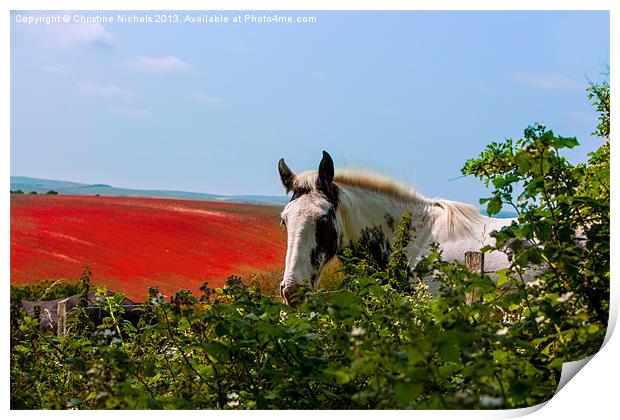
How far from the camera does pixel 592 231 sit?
6.82 ft

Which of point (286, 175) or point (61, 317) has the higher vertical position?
point (286, 175)

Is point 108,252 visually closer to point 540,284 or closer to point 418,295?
point 418,295

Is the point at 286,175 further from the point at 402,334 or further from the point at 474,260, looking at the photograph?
the point at 402,334

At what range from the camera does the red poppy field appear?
3.88 meters

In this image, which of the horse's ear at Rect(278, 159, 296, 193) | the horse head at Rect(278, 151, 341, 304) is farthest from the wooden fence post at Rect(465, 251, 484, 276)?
the horse's ear at Rect(278, 159, 296, 193)

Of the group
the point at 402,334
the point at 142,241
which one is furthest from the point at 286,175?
the point at 142,241

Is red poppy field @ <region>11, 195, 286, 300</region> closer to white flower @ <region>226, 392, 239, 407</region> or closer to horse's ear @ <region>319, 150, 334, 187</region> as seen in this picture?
horse's ear @ <region>319, 150, 334, 187</region>

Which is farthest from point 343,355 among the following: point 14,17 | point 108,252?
point 108,252

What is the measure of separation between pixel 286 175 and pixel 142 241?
5.50 feet

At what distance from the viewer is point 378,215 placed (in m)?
3.39

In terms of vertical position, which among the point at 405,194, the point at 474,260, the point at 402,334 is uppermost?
the point at 405,194

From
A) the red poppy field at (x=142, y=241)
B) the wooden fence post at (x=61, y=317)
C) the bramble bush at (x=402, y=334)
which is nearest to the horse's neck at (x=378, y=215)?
the bramble bush at (x=402, y=334)
